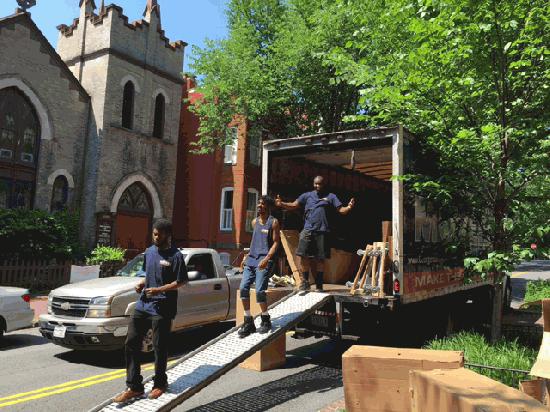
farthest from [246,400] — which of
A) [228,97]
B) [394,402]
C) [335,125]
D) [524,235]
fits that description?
[228,97]

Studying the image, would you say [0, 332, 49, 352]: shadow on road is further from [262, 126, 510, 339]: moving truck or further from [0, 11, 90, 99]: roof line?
[0, 11, 90, 99]: roof line

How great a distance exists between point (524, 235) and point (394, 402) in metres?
3.95

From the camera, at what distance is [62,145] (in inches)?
768

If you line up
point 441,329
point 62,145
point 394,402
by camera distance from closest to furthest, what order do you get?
point 394,402, point 441,329, point 62,145

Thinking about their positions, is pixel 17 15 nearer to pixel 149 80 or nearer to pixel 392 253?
pixel 149 80

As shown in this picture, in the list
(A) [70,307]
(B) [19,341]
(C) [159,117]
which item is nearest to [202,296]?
(A) [70,307]

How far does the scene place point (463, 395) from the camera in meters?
3.29

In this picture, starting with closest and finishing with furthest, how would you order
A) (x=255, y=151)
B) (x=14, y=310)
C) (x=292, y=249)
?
(x=14, y=310)
(x=292, y=249)
(x=255, y=151)

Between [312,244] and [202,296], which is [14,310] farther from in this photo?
[312,244]

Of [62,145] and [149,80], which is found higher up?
[149,80]

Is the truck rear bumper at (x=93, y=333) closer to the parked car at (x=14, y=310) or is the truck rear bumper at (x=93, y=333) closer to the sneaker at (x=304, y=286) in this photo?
the parked car at (x=14, y=310)

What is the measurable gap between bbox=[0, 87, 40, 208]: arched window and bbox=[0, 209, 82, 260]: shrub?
4.94 feet

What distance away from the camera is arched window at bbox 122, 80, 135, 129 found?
21703 mm

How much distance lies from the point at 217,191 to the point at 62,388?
1975 cm
